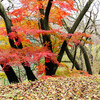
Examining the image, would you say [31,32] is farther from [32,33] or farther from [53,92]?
[53,92]

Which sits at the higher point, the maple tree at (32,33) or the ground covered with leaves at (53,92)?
the maple tree at (32,33)

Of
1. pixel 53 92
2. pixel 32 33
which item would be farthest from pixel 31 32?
pixel 53 92

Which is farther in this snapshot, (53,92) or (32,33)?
(32,33)

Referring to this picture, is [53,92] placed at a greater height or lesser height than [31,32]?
lesser

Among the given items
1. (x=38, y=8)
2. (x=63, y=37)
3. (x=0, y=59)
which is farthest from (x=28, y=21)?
(x=0, y=59)

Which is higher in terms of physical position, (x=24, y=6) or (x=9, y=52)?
(x=24, y=6)

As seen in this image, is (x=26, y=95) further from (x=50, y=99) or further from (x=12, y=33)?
(x=12, y=33)

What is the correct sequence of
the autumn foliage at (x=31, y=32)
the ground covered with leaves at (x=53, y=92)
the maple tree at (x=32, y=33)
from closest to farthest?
the ground covered with leaves at (x=53, y=92), the autumn foliage at (x=31, y=32), the maple tree at (x=32, y=33)

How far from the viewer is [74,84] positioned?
231 inches

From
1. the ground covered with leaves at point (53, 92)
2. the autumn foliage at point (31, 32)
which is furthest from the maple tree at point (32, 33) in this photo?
the ground covered with leaves at point (53, 92)

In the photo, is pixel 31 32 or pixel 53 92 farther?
pixel 31 32

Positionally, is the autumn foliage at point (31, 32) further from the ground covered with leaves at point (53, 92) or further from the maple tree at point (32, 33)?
the ground covered with leaves at point (53, 92)

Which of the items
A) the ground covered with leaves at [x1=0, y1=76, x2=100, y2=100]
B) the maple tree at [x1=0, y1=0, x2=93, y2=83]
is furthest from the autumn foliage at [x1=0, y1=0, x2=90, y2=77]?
the ground covered with leaves at [x1=0, y1=76, x2=100, y2=100]

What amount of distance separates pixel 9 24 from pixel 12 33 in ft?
1.96
